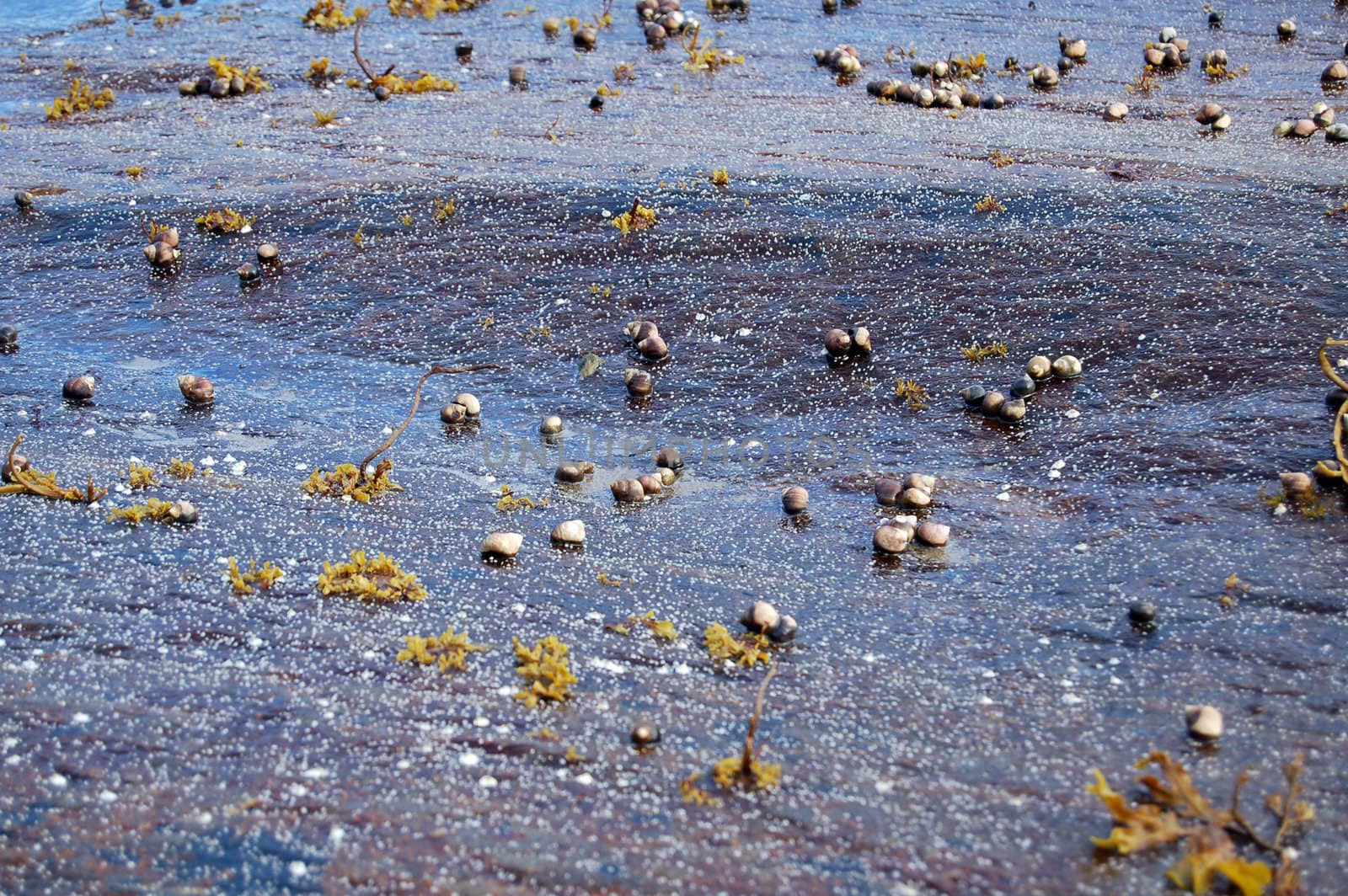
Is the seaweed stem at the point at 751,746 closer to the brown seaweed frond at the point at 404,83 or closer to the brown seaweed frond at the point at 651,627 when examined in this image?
the brown seaweed frond at the point at 651,627

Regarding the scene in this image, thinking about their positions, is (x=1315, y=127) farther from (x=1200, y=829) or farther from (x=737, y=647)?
(x=1200, y=829)

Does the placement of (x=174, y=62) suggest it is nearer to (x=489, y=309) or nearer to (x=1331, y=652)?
(x=489, y=309)

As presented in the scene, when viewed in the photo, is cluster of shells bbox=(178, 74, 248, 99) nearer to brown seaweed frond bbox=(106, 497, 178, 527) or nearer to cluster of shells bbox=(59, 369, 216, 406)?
cluster of shells bbox=(59, 369, 216, 406)

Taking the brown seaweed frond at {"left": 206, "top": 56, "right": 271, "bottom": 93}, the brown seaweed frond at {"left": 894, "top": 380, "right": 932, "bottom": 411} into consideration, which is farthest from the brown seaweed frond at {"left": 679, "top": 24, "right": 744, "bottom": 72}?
the brown seaweed frond at {"left": 894, "top": 380, "right": 932, "bottom": 411}

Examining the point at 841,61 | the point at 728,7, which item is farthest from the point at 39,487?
the point at 728,7

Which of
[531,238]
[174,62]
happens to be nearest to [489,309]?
[531,238]

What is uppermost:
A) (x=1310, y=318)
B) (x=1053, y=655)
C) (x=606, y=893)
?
(x=1310, y=318)
